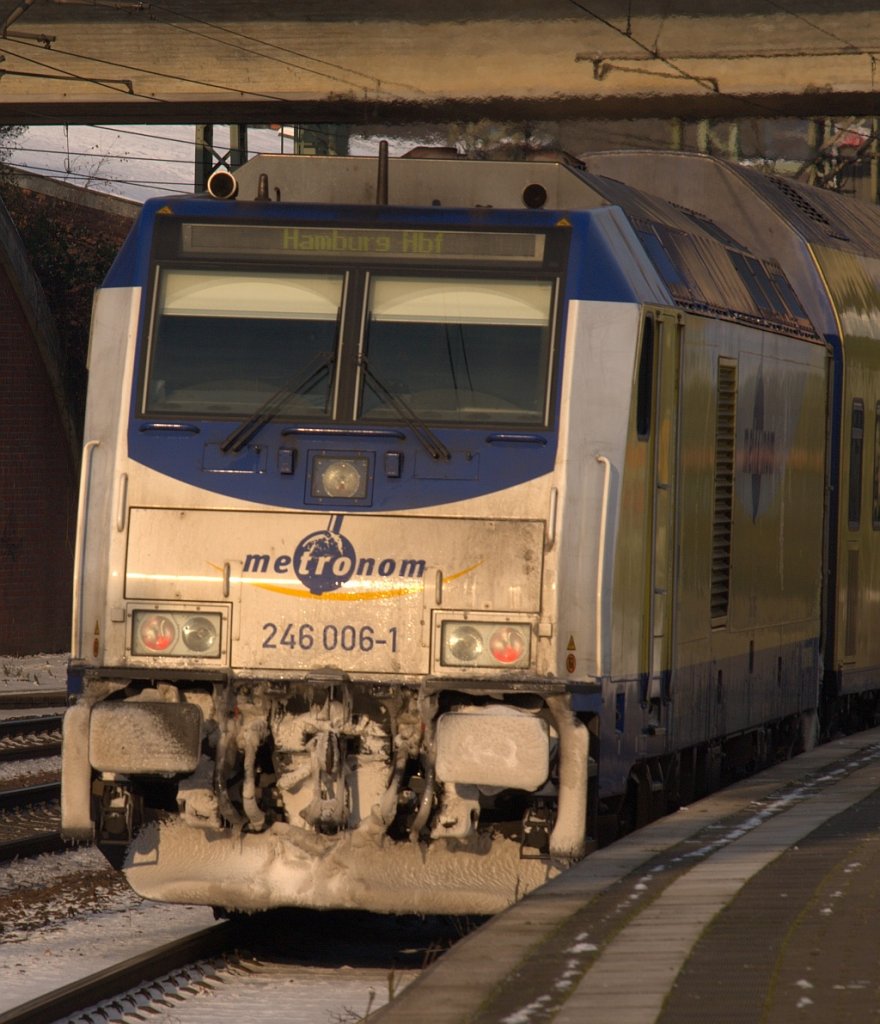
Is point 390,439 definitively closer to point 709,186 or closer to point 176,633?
point 176,633

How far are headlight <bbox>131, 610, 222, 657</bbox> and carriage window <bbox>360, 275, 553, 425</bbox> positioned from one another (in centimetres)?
120

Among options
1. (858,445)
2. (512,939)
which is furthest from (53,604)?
(512,939)

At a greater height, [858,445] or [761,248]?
[761,248]

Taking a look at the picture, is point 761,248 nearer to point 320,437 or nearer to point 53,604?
point 320,437

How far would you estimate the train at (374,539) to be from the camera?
9109 mm

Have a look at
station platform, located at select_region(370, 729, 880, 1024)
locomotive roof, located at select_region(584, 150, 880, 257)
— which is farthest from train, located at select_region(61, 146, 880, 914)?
locomotive roof, located at select_region(584, 150, 880, 257)

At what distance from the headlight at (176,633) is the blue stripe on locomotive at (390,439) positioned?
0.58 metres

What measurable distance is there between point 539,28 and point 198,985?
59.1 feet

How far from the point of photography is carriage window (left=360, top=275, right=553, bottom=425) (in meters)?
9.39

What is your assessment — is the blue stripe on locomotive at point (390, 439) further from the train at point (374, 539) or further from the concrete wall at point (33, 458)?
the concrete wall at point (33, 458)

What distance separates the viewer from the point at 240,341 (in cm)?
958

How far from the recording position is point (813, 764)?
1259cm

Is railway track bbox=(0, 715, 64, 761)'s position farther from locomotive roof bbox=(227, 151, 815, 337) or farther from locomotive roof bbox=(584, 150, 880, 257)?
locomotive roof bbox=(227, 151, 815, 337)

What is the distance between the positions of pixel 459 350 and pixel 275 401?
881mm
